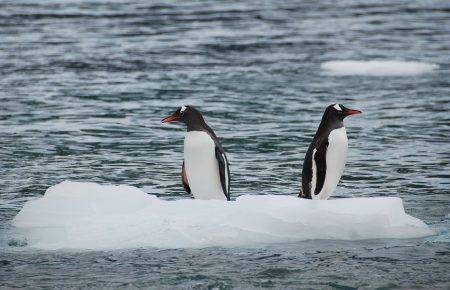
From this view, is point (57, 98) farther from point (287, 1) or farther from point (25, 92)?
point (287, 1)

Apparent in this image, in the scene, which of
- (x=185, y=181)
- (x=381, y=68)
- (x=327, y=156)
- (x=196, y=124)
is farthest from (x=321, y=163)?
(x=381, y=68)

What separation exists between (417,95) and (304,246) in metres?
9.27

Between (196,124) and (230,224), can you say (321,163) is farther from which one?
(230,224)

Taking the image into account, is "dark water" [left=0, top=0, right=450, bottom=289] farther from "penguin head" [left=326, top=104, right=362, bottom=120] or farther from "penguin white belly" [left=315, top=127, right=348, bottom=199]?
"penguin head" [left=326, top=104, right=362, bottom=120]

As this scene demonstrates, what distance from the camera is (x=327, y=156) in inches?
367

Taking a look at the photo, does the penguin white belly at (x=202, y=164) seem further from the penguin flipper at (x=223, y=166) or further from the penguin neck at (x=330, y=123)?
the penguin neck at (x=330, y=123)

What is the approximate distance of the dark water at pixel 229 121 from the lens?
→ 24.2 feet

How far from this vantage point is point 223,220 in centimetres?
791

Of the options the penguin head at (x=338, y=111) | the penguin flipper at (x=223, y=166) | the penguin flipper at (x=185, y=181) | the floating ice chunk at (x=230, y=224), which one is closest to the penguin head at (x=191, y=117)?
the penguin flipper at (x=223, y=166)

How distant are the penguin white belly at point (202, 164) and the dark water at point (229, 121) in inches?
31.2

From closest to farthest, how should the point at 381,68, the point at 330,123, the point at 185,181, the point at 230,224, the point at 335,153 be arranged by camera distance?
the point at 230,224 < the point at 335,153 < the point at 330,123 < the point at 185,181 < the point at 381,68

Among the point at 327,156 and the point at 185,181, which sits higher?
the point at 327,156

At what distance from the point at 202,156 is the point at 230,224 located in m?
1.58

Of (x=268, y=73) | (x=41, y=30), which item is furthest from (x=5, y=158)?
(x=41, y=30)
